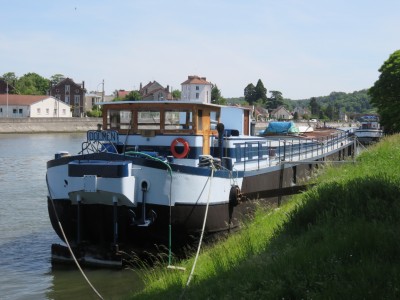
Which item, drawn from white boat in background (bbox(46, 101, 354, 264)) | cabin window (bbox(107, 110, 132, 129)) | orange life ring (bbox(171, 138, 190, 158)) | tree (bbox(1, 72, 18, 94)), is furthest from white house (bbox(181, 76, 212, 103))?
tree (bbox(1, 72, 18, 94))

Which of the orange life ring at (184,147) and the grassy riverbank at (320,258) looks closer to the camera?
the grassy riverbank at (320,258)

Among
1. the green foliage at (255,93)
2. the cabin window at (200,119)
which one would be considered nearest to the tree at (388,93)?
the cabin window at (200,119)

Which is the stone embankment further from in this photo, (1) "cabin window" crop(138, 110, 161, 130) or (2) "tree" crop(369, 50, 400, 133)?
(1) "cabin window" crop(138, 110, 161, 130)

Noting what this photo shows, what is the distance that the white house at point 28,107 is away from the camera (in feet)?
336

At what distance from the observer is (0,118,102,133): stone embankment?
76500mm

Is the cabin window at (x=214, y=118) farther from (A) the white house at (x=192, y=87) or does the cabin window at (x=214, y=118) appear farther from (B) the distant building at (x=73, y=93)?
(B) the distant building at (x=73, y=93)

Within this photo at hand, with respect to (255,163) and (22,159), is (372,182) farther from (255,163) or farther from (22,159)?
(22,159)

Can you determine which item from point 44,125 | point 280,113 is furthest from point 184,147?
point 280,113

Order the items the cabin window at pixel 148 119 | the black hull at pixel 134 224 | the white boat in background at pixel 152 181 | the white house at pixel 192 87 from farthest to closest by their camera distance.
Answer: the white house at pixel 192 87 → the cabin window at pixel 148 119 → the black hull at pixel 134 224 → the white boat in background at pixel 152 181

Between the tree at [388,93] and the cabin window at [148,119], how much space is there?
1154 inches

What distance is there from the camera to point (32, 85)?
146 metres

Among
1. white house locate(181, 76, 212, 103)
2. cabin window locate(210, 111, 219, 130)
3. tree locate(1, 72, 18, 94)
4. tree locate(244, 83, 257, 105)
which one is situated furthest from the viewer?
tree locate(244, 83, 257, 105)

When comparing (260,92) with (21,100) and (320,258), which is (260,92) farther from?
(320,258)

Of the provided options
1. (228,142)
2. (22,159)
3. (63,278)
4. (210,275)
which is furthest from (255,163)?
(22,159)
